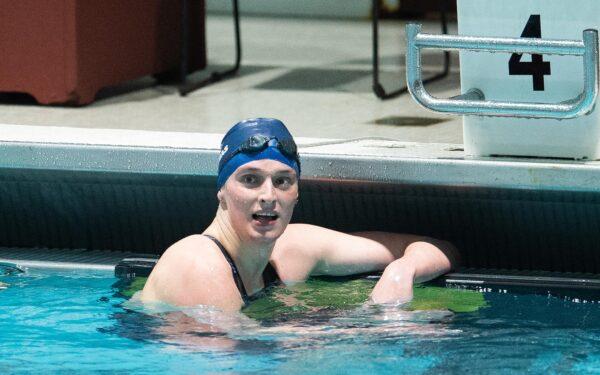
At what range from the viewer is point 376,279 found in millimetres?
4055

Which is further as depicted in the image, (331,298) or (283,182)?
(331,298)

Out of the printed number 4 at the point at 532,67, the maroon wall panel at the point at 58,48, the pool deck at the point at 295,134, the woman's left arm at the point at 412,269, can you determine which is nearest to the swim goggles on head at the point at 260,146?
the pool deck at the point at 295,134

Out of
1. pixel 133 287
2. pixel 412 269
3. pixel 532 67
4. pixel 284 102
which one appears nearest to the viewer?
pixel 532 67

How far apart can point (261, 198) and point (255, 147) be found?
0.16 m

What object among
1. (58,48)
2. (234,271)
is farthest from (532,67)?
(58,48)

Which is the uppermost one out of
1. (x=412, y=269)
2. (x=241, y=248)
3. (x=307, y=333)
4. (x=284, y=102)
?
(x=284, y=102)

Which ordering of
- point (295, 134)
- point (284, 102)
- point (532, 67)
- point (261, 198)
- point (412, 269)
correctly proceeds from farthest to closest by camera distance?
point (284, 102), point (295, 134), point (412, 269), point (532, 67), point (261, 198)

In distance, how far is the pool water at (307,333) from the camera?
3330mm

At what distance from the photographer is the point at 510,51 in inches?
140

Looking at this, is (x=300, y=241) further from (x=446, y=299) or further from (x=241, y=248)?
(x=446, y=299)

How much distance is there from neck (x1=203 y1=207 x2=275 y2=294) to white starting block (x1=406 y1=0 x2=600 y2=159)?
2.09 feet

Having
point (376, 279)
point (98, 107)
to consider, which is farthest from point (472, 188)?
point (98, 107)

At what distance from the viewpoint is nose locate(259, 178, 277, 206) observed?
139 inches

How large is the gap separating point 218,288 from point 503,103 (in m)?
0.96
